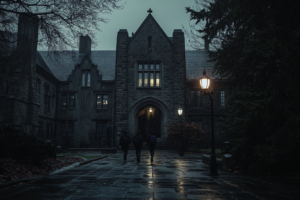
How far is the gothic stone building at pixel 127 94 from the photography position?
27.8m

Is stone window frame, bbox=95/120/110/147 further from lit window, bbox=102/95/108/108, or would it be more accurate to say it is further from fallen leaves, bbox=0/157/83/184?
fallen leaves, bbox=0/157/83/184

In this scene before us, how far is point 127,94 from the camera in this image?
28047mm

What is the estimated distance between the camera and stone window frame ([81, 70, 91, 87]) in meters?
30.6

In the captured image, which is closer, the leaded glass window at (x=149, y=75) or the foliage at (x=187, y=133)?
the foliage at (x=187, y=133)

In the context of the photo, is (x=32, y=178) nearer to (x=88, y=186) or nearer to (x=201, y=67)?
(x=88, y=186)

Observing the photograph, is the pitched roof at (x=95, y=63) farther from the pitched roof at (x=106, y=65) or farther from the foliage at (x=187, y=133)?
the foliage at (x=187, y=133)

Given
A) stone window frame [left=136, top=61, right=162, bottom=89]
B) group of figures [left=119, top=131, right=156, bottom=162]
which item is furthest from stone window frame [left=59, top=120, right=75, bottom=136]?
group of figures [left=119, top=131, right=156, bottom=162]

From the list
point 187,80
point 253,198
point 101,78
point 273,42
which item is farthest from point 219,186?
point 101,78

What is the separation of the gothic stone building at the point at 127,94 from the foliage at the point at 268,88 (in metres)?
17.6

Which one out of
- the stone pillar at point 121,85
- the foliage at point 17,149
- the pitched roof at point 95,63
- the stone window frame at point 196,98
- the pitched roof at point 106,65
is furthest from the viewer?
the pitched roof at point 95,63

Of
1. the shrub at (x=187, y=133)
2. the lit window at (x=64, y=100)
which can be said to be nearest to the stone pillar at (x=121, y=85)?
the shrub at (x=187, y=133)

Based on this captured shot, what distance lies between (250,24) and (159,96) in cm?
1896

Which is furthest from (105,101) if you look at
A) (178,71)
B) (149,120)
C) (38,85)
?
(178,71)

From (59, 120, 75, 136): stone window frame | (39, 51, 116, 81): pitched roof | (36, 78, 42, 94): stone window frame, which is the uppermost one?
(39, 51, 116, 81): pitched roof
